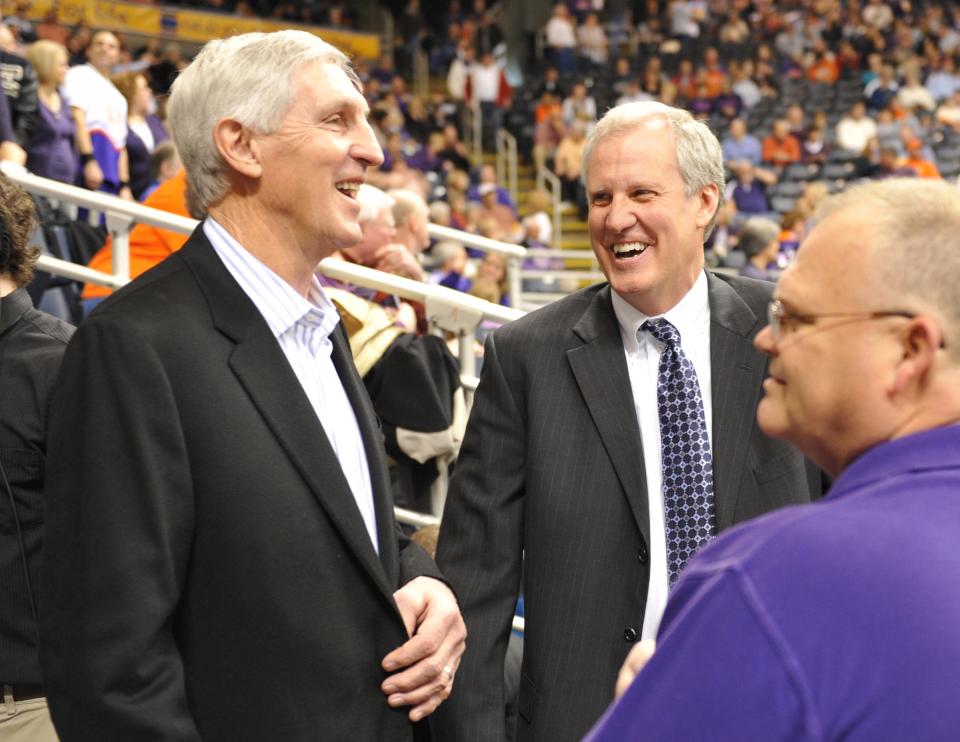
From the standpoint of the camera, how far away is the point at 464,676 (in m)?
2.22

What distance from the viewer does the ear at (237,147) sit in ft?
6.03

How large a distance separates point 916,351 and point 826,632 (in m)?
0.31

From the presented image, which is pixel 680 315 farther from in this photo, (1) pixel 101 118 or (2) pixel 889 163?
(2) pixel 889 163

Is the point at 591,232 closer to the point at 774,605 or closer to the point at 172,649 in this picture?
the point at 172,649

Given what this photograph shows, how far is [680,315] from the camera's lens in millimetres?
2332

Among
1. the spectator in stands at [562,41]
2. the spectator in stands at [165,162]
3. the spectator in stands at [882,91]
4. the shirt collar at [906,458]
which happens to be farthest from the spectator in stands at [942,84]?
the shirt collar at [906,458]

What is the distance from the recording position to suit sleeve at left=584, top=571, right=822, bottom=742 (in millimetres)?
Result: 1018

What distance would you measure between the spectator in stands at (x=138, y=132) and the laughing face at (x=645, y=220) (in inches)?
194

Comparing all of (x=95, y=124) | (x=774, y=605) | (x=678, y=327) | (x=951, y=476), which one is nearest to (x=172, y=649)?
(x=774, y=605)

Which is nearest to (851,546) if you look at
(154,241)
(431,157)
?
(154,241)

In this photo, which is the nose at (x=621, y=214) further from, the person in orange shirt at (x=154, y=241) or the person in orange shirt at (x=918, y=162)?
the person in orange shirt at (x=918, y=162)

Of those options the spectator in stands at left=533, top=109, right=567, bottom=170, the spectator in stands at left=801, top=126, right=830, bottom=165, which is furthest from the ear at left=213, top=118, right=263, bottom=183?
the spectator in stands at left=801, top=126, right=830, bottom=165

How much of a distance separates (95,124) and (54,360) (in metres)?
4.88

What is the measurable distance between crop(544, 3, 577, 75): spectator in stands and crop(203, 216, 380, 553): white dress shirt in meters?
16.8
